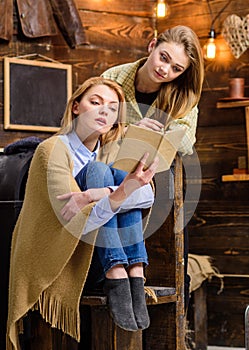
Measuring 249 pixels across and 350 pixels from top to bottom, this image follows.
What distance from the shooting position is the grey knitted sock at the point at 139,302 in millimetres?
2537

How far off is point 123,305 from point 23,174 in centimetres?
77

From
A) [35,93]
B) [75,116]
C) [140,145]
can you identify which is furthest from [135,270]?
[35,93]

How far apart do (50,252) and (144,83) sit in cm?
87

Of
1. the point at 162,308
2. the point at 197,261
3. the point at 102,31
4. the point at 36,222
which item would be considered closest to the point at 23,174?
the point at 36,222

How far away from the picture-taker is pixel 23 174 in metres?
2.99

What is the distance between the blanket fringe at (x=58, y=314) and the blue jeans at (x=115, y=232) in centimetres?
21

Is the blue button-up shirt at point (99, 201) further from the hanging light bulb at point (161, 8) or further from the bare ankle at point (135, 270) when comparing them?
the hanging light bulb at point (161, 8)

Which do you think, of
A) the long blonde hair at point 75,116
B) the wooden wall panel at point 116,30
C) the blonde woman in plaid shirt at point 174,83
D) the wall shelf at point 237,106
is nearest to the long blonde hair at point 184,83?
the blonde woman in plaid shirt at point 174,83

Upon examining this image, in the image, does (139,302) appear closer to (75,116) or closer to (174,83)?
(75,116)

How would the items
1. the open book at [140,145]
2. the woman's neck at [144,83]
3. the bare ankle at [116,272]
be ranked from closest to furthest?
the open book at [140,145] < the bare ankle at [116,272] < the woman's neck at [144,83]

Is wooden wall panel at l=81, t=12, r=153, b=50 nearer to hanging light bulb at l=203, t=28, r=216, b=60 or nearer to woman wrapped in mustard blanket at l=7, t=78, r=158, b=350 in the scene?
hanging light bulb at l=203, t=28, r=216, b=60

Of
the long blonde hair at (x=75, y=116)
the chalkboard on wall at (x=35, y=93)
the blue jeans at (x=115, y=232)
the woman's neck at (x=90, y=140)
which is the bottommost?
the blue jeans at (x=115, y=232)

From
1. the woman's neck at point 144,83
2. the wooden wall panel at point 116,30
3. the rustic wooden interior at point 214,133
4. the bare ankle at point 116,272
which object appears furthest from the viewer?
the wooden wall panel at point 116,30

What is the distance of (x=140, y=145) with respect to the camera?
95.0 inches
